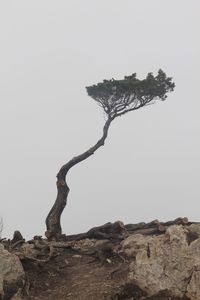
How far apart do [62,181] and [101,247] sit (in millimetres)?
6149

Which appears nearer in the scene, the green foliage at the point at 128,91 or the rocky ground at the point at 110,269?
the rocky ground at the point at 110,269

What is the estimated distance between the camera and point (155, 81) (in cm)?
2212

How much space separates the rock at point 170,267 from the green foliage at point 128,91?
10.5 m

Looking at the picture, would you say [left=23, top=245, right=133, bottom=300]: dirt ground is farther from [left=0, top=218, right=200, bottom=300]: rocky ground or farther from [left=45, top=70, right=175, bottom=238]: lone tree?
[left=45, top=70, right=175, bottom=238]: lone tree

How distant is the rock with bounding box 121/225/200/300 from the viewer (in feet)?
37.3

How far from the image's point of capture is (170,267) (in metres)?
11.8

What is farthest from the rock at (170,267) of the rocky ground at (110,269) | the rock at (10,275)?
the rock at (10,275)

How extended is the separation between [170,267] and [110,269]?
246 cm

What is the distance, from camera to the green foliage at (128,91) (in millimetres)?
21969

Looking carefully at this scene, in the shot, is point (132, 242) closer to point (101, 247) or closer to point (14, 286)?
point (101, 247)

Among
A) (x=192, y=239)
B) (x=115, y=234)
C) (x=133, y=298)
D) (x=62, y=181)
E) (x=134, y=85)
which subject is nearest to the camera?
(x=133, y=298)

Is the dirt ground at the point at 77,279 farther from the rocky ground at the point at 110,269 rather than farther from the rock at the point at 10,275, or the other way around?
the rock at the point at 10,275

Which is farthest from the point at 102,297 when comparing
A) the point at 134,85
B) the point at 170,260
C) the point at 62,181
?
the point at 134,85

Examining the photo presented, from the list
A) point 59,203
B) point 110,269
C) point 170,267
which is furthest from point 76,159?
point 170,267
